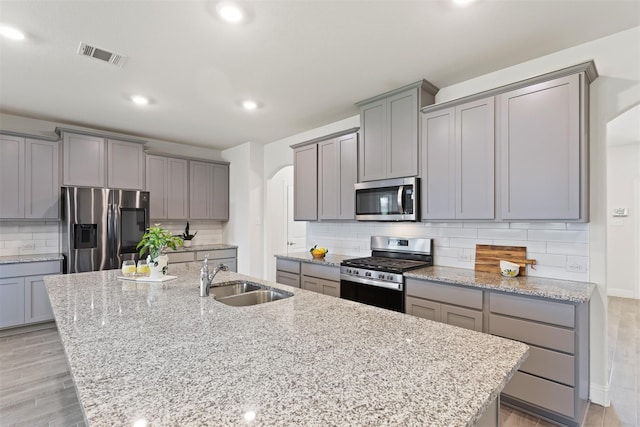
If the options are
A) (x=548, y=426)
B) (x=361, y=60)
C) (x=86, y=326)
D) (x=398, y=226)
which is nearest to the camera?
(x=86, y=326)

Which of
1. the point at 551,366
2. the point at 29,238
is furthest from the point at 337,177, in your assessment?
the point at 29,238

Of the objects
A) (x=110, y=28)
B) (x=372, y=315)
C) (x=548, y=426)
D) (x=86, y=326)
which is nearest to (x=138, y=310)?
(x=86, y=326)

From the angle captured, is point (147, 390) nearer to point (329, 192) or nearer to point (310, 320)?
point (310, 320)

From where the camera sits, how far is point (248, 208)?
5.26 meters

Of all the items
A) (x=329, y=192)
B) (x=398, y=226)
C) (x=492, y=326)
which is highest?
(x=329, y=192)

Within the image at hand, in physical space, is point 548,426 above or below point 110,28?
below

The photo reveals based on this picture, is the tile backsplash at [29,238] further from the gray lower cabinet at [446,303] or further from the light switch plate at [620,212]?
the light switch plate at [620,212]

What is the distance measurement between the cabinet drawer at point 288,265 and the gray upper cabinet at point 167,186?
205 centimetres

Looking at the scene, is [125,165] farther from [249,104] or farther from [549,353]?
[549,353]

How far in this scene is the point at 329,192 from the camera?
154 inches

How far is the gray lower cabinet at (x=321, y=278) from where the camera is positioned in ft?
11.2

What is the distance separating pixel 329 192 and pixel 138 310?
2.60 metres

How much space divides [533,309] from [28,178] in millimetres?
5332

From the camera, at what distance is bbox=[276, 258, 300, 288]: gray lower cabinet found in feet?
12.9
